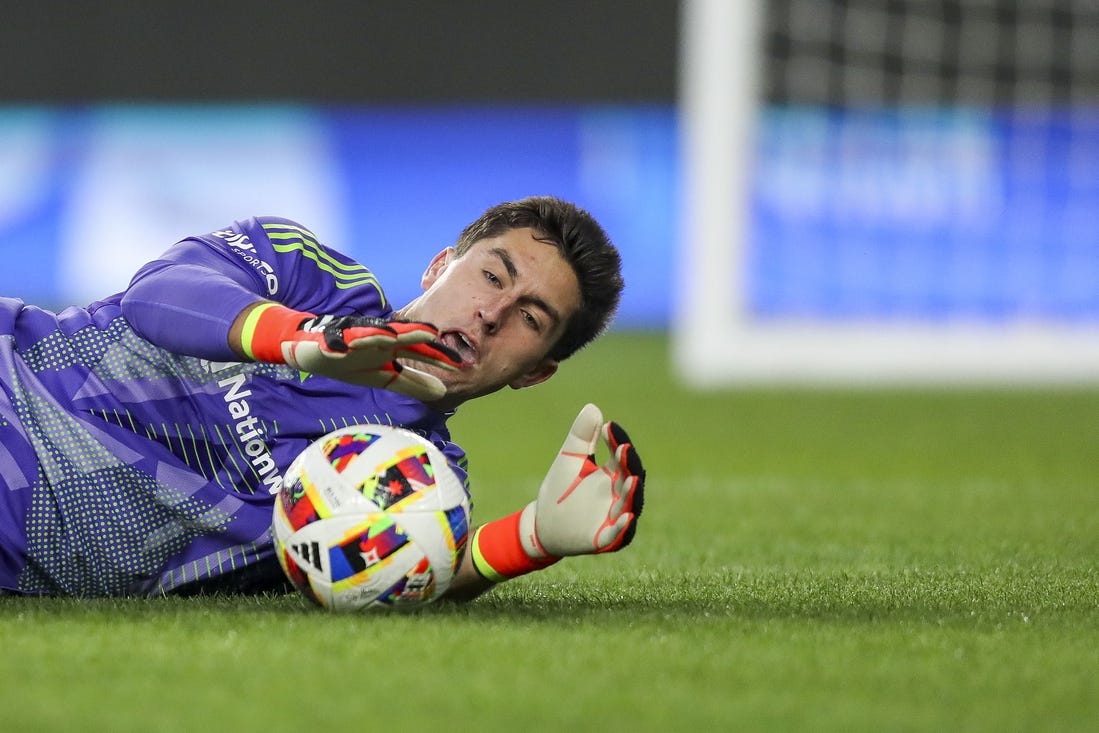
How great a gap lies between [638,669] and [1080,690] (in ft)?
2.34

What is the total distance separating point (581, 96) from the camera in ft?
56.6

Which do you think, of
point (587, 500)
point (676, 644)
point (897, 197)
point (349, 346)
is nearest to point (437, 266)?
point (587, 500)

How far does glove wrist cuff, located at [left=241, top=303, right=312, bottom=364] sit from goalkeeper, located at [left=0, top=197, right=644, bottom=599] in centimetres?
27

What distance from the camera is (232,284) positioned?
304 centimetres

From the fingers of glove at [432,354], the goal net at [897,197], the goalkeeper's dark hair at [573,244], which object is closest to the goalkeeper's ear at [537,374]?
the goalkeeper's dark hair at [573,244]

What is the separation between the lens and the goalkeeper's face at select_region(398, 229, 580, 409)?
3334 millimetres

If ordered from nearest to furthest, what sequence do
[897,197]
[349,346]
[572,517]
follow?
1. [349,346]
2. [572,517]
3. [897,197]

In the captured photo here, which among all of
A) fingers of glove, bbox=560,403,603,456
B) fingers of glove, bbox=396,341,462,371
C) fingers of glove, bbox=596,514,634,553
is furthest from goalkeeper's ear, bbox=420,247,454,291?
fingers of glove, bbox=596,514,634,553

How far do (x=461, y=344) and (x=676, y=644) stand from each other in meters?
0.88

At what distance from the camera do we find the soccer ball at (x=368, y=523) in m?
A: 2.98

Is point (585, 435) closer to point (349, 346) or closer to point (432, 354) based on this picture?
point (432, 354)

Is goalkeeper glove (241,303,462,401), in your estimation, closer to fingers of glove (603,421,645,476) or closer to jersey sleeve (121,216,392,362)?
jersey sleeve (121,216,392,362)

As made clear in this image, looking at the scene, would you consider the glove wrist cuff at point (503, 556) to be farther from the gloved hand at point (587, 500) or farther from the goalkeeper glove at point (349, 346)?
the goalkeeper glove at point (349, 346)

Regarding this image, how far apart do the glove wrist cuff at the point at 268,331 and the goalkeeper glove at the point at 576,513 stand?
0.65 m
